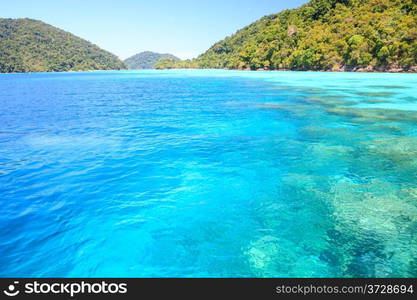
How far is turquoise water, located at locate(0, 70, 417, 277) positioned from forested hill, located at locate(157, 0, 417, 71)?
2954 inches

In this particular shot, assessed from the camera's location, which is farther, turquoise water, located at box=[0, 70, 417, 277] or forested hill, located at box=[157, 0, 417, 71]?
forested hill, located at box=[157, 0, 417, 71]

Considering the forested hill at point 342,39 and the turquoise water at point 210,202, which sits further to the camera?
the forested hill at point 342,39

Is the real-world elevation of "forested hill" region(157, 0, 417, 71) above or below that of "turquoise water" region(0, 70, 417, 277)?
above

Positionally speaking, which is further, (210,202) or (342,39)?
(342,39)

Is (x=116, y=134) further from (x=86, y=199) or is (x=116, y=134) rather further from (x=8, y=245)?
(x=8, y=245)

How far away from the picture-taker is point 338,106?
23438 millimetres

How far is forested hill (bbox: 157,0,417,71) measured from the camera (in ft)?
234

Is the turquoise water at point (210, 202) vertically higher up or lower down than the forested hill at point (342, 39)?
lower down

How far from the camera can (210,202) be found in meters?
7.71

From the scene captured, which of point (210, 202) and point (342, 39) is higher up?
point (342, 39)

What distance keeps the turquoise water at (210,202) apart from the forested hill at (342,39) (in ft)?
246

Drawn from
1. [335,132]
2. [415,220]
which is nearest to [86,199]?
[415,220]

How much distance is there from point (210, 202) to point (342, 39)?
354 ft

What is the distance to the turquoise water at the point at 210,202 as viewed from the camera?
17.0 feet
